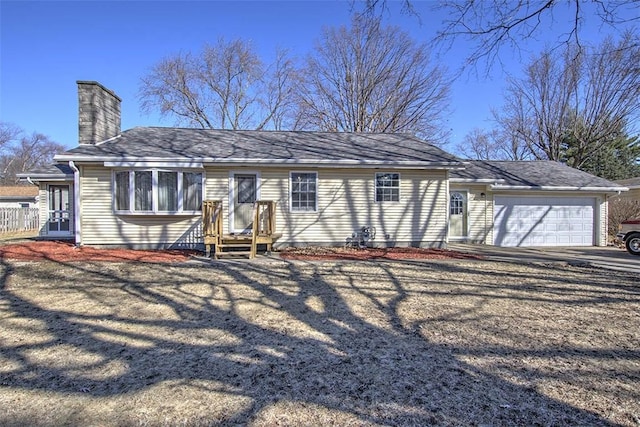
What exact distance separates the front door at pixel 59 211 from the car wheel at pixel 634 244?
2024 cm

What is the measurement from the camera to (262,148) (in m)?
11.7

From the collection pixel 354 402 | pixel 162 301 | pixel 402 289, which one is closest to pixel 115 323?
pixel 162 301

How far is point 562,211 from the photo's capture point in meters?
14.1

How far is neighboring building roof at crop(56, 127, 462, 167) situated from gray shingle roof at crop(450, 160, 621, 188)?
2412mm

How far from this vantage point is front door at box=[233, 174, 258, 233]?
10.8 meters

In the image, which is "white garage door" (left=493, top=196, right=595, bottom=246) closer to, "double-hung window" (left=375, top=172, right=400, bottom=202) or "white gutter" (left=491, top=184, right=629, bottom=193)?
"white gutter" (left=491, top=184, right=629, bottom=193)

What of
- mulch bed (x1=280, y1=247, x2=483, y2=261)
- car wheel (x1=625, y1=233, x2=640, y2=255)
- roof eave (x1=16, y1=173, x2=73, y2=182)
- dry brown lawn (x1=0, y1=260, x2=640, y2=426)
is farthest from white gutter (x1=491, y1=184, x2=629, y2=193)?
roof eave (x1=16, y1=173, x2=73, y2=182)

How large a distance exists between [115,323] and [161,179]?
6.47m

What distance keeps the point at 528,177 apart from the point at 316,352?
45.8 ft

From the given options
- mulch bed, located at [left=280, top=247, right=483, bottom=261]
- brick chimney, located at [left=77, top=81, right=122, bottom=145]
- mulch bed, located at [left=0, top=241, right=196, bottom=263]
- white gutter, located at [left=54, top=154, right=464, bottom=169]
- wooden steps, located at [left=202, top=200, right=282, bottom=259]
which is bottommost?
mulch bed, located at [left=280, top=247, right=483, bottom=261]

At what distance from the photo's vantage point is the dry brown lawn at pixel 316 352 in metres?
2.65

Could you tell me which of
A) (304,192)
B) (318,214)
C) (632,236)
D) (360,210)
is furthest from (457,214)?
(304,192)

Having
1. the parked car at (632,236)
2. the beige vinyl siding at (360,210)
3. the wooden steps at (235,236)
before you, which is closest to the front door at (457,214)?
the beige vinyl siding at (360,210)

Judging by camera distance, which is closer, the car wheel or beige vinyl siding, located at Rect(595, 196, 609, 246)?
the car wheel
